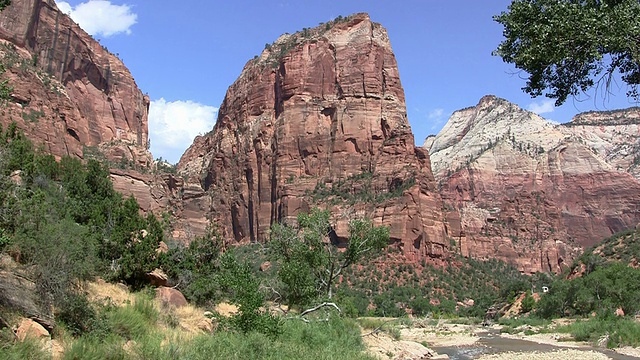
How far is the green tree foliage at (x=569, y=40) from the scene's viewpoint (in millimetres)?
9320

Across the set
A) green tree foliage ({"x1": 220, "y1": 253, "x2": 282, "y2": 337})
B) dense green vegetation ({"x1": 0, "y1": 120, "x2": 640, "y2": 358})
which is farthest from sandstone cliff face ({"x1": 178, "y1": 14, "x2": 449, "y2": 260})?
green tree foliage ({"x1": 220, "y1": 253, "x2": 282, "y2": 337})

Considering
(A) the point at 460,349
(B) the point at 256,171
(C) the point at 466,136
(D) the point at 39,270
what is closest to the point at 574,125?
(C) the point at 466,136

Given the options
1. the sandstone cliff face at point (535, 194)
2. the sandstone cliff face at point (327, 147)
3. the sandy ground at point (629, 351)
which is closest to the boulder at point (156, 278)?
the sandy ground at point (629, 351)

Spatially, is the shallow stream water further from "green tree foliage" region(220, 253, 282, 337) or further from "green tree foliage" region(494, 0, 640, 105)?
"green tree foliage" region(494, 0, 640, 105)

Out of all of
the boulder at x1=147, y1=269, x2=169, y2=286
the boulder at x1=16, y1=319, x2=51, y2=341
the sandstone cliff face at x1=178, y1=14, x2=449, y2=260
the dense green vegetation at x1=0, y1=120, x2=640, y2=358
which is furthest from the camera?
the sandstone cliff face at x1=178, y1=14, x2=449, y2=260

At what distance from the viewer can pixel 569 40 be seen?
9.95 metres

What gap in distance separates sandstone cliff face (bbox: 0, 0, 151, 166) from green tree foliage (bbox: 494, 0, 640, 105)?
177 ft

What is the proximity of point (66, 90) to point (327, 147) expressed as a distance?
147 feet

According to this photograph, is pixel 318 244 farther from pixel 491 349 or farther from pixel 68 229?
pixel 491 349

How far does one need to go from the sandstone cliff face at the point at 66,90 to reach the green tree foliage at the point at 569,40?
53.9m

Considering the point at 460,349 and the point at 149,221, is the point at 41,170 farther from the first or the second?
the point at 460,349

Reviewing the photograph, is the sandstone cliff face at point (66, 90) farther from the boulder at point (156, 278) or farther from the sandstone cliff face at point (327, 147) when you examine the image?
the boulder at point (156, 278)

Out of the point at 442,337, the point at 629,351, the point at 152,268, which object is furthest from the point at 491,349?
the point at 152,268

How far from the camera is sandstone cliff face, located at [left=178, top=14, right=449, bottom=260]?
89.9 metres
